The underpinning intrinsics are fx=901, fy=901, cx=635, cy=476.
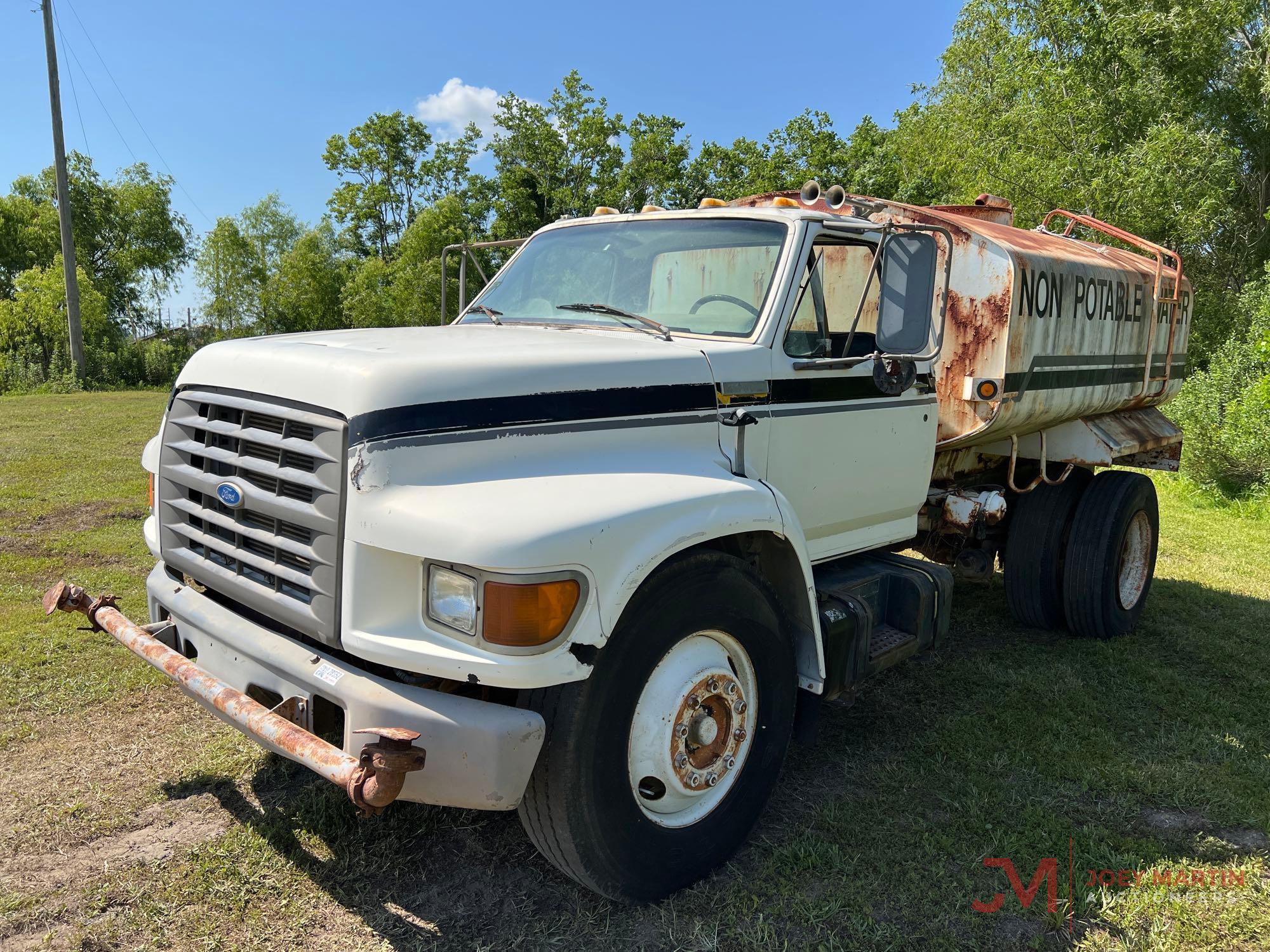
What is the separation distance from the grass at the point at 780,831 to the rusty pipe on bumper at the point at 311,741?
721 millimetres

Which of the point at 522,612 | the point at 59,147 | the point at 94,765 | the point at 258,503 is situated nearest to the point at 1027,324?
the point at 522,612

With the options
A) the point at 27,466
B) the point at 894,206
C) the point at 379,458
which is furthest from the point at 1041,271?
the point at 27,466

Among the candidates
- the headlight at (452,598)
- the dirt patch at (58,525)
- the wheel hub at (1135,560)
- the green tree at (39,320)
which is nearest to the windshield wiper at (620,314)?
the headlight at (452,598)

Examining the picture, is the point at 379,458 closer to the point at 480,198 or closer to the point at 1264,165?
the point at 1264,165

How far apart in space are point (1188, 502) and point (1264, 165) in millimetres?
11570

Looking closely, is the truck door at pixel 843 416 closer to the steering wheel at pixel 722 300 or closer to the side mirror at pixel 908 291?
the side mirror at pixel 908 291

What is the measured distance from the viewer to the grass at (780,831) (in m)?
2.92

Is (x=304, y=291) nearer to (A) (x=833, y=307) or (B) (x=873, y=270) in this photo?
(A) (x=833, y=307)

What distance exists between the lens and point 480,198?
1628 inches

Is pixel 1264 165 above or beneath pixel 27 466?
above

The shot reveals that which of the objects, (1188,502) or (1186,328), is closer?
(1186,328)

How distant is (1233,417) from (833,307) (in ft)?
31.8

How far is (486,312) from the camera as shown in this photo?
421cm

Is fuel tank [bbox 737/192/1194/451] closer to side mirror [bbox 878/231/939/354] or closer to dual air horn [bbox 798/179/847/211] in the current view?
dual air horn [bbox 798/179/847/211]
